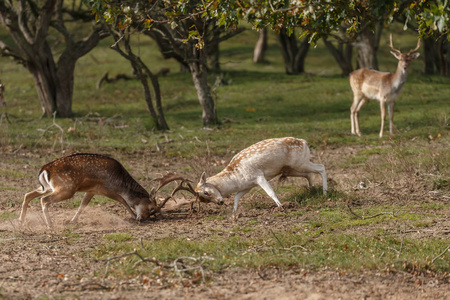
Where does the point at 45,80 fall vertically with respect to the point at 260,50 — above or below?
below

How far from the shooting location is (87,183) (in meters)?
10.0

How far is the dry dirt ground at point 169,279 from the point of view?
21.6ft

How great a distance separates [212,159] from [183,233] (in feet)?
19.5

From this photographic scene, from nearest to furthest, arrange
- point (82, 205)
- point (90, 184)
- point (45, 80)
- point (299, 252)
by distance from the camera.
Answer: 1. point (299, 252)
2. point (90, 184)
3. point (82, 205)
4. point (45, 80)

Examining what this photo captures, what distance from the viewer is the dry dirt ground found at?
6.59 metres

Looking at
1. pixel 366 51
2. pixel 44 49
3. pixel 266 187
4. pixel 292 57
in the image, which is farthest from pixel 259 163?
pixel 292 57

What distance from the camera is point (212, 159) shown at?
15016mm

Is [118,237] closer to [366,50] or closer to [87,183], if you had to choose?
[87,183]

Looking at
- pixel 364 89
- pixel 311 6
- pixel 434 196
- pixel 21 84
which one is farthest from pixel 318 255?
pixel 21 84

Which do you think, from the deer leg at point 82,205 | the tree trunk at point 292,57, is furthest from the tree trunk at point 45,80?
the tree trunk at point 292,57

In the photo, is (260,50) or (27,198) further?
(260,50)

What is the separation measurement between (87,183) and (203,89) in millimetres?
9854

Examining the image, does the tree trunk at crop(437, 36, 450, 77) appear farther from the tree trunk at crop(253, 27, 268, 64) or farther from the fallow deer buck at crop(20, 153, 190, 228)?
the fallow deer buck at crop(20, 153, 190, 228)

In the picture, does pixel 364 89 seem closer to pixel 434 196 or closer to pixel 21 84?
pixel 434 196
